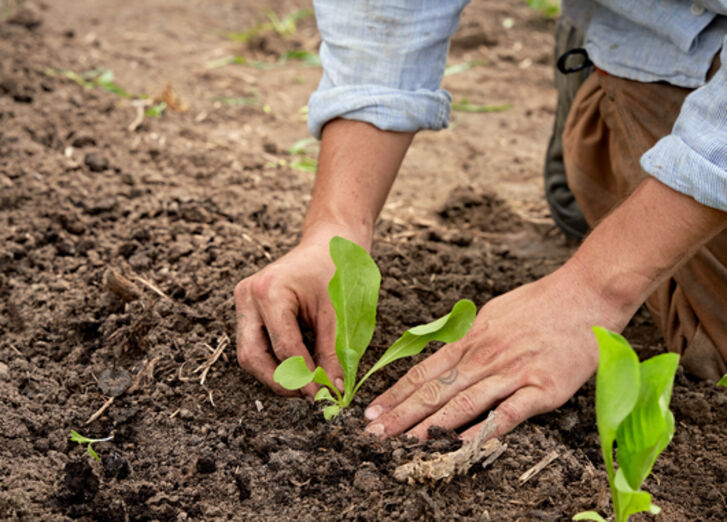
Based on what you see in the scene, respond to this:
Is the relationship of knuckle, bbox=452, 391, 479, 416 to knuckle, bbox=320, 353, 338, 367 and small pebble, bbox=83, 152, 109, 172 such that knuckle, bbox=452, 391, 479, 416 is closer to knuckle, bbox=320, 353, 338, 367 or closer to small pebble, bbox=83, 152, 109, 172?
knuckle, bbox=320, 353, 338, 367

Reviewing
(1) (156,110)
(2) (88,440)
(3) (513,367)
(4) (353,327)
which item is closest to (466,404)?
(3) (513,367)

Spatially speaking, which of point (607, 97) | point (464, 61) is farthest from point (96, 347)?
point (464, 61)

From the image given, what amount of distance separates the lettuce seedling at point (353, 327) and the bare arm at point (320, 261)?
8 centimetres

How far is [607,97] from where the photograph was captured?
215 centimetres

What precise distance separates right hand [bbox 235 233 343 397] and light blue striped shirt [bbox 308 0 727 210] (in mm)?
446

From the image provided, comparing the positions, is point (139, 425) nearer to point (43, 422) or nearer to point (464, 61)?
point (43, 422)

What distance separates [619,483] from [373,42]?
1.21m

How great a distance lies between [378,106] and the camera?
1.89m

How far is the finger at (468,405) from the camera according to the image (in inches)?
57.6

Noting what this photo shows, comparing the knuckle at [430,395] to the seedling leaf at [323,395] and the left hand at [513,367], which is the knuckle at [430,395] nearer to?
the left hand at [513,367]

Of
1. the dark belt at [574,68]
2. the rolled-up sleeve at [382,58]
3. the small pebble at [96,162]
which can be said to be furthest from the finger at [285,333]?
the small pebble at [96,162]

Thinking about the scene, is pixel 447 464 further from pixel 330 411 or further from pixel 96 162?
pixel 96 162

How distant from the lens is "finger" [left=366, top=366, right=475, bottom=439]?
1481 mm

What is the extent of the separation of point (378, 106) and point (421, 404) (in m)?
0.76
